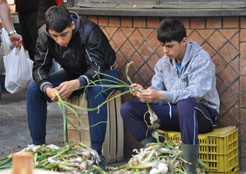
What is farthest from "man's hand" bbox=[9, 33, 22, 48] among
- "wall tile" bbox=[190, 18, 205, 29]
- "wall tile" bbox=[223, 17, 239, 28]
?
"wall tile" bbox=[223, 17, 239, 28]

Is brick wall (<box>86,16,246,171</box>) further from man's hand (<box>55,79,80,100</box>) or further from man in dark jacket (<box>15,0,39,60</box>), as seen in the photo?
man in dark jacket (<box>15,0,39,60</box>)

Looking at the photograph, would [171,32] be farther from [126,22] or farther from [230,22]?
[126,22]

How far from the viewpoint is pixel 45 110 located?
4.32 meters

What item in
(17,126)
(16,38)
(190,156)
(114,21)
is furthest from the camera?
(17,126)

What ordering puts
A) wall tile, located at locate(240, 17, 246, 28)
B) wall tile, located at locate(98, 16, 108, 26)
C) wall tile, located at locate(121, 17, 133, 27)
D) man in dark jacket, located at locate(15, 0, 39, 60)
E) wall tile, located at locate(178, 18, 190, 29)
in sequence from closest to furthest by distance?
1. wall tile, located at locate(240, 17, 246, 28)
2. wall tile, located at locate(178, 18, 190, 29)
3. wall tile, located at locate(121, 17, 133, 27)
4. wall tile, located at locate(98, 16, 108, 26)
5. man in dark jacket, located at locate(15, 0, 39, 60)

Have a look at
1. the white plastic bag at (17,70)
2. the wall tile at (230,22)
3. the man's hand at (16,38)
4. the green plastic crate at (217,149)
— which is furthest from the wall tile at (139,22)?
the white plastic bag at (17,70)

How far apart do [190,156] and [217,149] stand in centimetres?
28

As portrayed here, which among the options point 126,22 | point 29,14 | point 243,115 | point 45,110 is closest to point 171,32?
point 126,22

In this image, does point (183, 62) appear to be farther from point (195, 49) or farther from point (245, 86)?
point (245, 86)

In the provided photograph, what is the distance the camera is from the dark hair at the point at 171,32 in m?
3.67

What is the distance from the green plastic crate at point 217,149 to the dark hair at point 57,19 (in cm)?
115

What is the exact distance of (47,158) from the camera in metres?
3.61

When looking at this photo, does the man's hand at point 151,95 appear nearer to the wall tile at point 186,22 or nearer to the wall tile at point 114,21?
the wall tile at point 186,22

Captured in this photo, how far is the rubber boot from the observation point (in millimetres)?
3472
